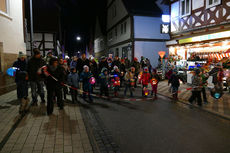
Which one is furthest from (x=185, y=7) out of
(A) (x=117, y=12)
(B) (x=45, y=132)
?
(B) (x=45, y=132)

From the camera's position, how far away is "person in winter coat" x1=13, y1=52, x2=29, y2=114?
6.41 meters

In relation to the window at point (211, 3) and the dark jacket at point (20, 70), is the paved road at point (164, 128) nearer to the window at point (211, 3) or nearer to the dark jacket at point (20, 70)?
the dark jacket at point (20, 70)

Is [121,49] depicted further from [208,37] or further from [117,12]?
[208,37]

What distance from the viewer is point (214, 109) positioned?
271 inches

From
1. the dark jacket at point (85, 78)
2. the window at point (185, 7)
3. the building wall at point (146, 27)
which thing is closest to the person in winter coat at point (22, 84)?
the dark jacket at point (85, 78)

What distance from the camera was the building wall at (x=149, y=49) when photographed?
21.8m

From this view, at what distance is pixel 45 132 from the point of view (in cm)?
460

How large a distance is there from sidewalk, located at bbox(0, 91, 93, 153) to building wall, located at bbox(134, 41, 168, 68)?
16204 millimetres

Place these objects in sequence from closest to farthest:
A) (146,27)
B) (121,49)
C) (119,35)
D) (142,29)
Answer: (142,29), (146,27), (121,49), (119,35)

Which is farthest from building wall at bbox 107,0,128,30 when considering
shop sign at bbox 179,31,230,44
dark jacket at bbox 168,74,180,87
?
dark jacket at bbox 168,74,180,87

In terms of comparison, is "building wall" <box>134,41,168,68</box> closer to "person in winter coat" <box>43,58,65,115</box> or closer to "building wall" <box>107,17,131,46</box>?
"building wall" <box>107,17,131,46</box>

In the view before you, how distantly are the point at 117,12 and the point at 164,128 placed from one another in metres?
23.8

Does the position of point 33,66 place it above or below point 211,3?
below

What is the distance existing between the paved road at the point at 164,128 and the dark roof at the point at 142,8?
54.6 feet
